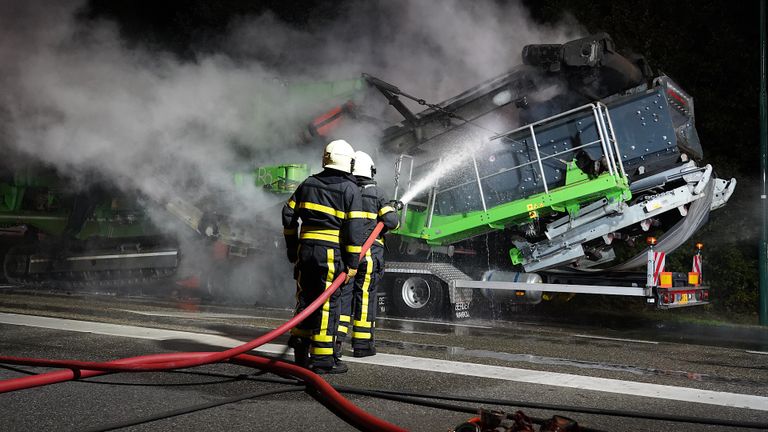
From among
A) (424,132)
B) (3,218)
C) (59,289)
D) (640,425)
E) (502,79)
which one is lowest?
(640,425)

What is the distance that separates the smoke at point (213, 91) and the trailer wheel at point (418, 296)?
1.70 metres

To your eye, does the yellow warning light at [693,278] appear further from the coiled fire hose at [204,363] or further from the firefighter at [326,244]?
the coiled fire hose at [204,363]

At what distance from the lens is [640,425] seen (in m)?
4.05

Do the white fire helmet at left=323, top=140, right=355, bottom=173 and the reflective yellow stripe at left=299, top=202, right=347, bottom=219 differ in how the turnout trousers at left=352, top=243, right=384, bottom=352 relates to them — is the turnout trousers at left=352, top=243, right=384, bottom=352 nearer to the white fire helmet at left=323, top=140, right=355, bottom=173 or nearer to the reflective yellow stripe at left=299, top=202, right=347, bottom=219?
the reflective yellow stripe at left=299, top=202, right=347, bottom=219

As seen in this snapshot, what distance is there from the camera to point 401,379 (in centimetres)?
515

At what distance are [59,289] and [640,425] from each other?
14.7 meters

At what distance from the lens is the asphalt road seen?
4.04 meters

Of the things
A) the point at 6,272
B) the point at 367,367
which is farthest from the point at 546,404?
the point at 6,272

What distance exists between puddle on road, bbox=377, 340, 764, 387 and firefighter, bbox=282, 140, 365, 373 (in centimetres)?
134

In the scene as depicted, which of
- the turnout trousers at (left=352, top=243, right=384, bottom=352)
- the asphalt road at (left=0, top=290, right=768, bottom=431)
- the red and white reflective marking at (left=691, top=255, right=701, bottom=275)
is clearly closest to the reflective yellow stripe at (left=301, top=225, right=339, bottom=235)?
the turnout trousers at (left=352, top=243, right=384, bottom=352)

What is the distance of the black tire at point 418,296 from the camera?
10828mm

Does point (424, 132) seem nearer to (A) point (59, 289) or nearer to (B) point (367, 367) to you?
(B) point (367, 367)

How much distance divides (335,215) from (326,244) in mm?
223

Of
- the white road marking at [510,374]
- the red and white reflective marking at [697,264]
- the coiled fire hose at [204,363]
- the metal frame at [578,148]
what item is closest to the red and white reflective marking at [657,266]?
the metal frame at [578,148]
